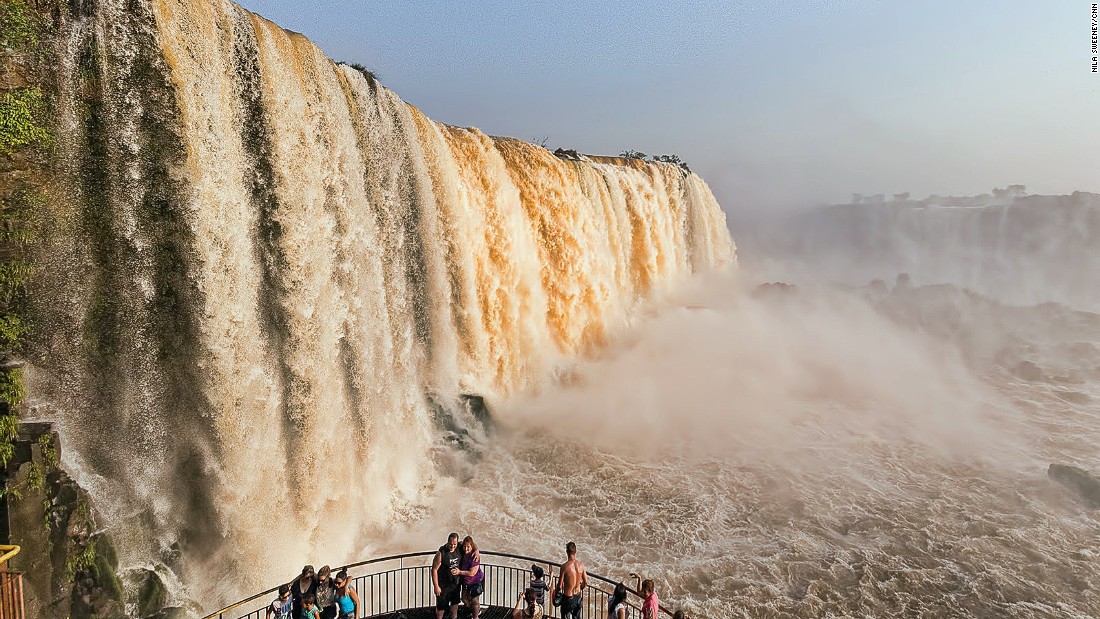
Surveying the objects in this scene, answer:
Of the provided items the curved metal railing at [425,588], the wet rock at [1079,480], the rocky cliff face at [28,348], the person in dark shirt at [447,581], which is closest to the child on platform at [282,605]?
the person in dark shirt at [447,581]

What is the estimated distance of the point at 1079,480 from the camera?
512 inches

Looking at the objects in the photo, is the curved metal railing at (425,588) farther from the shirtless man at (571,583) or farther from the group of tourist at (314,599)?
the group of tourist at (314,599)

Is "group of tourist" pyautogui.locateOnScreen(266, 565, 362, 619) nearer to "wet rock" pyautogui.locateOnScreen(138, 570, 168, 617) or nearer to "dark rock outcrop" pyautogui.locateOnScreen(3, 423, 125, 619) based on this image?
"wet rock" pyautogui.locateOnScreen(138, 570, 168, 617)

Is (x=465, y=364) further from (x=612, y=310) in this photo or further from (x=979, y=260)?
(x=979, y=260)

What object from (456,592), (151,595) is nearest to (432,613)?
(456,592)

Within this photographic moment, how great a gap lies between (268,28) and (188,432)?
6.21 metres

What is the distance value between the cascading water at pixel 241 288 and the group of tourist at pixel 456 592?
2667 millimetres

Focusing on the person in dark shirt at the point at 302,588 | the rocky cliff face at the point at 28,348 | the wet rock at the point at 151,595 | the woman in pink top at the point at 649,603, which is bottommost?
the wet rock at the point at 151,595

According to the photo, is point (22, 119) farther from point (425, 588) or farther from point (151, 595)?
point (425, 588)

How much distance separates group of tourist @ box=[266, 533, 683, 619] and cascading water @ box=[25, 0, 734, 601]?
8.75 feet

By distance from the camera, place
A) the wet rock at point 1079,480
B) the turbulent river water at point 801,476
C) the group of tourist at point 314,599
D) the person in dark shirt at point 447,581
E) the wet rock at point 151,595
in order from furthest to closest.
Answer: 1. the wet rock at point 1079,480
2. the turbulent river water at point 801,476
3. the wet rock at point 151,595
4. the person in dark shirt at point 447,581
5. the group of tourist at point 314,599

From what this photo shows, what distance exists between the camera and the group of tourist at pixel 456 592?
19.2 feet

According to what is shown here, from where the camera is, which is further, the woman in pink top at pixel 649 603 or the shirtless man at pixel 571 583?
the shirtless man at pixel 571 583

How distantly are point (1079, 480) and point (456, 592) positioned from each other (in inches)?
580
